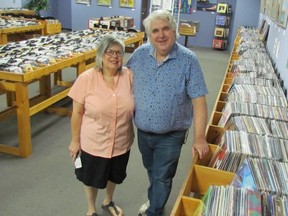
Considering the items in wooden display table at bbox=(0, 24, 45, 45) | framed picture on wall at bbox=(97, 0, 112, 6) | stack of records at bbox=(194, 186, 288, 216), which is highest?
framed picture on wall at bbox=(97, 0, 112, 6)

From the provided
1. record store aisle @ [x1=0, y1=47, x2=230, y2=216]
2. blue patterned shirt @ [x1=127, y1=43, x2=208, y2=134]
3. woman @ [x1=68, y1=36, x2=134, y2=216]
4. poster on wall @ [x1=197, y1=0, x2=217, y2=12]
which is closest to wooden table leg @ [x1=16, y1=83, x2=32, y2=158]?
record store aisle @ [x1=0, y1=47, x2=230, y2=216]

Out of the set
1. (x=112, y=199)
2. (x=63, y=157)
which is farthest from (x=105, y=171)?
(x=63, y=157)

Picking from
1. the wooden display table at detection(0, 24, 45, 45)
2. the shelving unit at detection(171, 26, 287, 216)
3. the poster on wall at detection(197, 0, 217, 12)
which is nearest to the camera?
the shelving unit at detection(171, 26, 287, 216)

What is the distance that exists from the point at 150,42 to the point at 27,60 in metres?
1.99

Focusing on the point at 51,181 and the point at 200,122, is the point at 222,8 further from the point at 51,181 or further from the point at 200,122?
the point at 200,122

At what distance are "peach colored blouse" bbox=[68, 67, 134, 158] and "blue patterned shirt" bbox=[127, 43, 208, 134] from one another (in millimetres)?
91

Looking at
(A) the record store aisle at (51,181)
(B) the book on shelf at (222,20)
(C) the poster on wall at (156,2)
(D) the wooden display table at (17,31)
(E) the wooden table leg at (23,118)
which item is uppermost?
(C) the poster on wall at (156,2)

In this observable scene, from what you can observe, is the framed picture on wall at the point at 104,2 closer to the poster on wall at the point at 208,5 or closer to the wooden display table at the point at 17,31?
the poster on wall at the point at 208,5

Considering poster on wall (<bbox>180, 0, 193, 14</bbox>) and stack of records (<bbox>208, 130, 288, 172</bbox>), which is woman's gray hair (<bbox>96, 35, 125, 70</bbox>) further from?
poster on wall (<bbox>180, 0, 193, 14</bbox>)

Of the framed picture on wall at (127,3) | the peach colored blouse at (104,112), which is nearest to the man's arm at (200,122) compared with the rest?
the peach colored blouse at (104,112)

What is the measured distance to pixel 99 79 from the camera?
1.92 metres

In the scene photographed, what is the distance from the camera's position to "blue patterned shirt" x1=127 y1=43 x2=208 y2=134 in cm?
176

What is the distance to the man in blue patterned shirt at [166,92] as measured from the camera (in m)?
1.75

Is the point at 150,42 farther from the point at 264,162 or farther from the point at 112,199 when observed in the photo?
the point at 112,199
